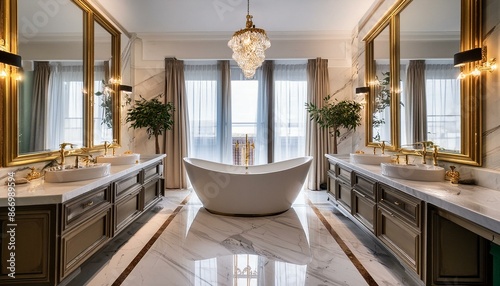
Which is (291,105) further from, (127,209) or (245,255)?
(127,209)

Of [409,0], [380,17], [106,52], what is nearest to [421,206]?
[409,0]

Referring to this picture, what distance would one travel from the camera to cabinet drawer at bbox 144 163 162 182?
9.67 ft

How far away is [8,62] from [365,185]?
2.86 m

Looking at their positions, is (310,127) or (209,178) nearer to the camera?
(209,178)

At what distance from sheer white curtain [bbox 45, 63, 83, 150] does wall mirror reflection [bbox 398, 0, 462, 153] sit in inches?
126

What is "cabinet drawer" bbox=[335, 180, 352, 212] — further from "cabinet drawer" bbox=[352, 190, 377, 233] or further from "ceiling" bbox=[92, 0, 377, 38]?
"ceiling" bbox=[92, 0, 377, 38]

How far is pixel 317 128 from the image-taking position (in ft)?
14.2

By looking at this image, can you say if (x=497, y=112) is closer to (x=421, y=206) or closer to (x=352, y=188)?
(x=421, y=206)

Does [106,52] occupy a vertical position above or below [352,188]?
above

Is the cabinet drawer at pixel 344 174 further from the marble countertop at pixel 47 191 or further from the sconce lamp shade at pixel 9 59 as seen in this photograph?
the sconce lamp shade at pixel 9 59

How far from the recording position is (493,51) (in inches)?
62.4

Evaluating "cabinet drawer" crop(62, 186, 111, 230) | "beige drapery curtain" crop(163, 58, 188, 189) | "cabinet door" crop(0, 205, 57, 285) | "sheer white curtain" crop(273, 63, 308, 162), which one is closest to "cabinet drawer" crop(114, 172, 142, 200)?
"cabinet drawer" crop(62, 186, 111, 230)

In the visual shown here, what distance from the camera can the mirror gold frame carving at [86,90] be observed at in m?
1.75

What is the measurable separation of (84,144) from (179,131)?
1813mm
